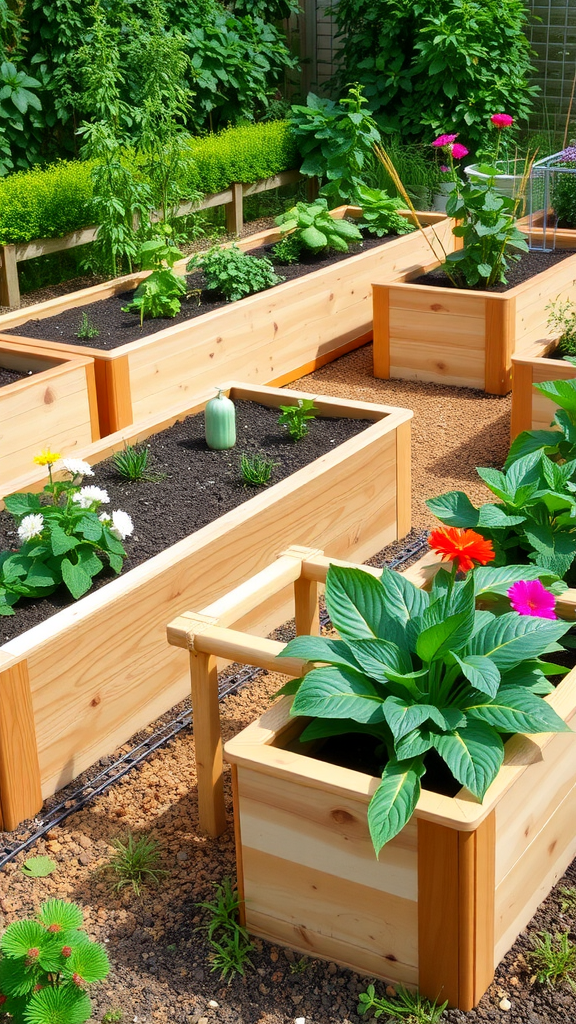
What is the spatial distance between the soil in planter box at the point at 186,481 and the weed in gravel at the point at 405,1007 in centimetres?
128

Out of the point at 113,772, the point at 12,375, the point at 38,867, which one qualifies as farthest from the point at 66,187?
the point at 38,867

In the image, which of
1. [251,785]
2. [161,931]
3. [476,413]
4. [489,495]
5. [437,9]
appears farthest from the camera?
[437,9]

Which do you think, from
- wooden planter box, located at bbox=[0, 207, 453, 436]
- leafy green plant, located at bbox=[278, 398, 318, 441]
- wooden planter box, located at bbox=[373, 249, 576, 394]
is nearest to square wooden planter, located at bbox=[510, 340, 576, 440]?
wooden planter box, located at bbox=[373, 249, 576, 394]

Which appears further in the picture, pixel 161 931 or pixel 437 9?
pixel 437 9

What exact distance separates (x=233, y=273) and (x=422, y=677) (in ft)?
11.7

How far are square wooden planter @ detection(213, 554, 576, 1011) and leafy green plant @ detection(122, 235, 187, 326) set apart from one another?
3165 mm

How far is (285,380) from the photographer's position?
18.7 feet

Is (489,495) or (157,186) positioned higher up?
(157,186)

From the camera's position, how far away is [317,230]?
6.19m

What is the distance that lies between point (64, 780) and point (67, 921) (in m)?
0.95

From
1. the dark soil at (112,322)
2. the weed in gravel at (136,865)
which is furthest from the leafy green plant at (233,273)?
the weed in gravel at (136,865)

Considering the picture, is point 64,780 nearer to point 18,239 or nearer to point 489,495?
point 489,495

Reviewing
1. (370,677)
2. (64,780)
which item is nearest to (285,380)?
(64,780)

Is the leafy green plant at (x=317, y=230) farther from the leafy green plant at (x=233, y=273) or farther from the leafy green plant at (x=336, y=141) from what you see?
the leafy green plant at (x=336, y=141)
